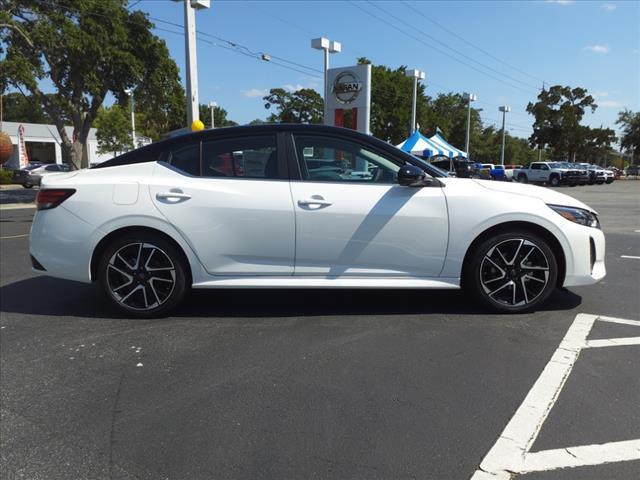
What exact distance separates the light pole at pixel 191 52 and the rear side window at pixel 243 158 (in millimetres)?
10283

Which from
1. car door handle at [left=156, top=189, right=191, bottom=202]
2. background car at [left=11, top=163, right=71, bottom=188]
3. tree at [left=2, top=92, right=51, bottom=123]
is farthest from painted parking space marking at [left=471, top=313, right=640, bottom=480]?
tree at [left=2, top=92, right=51, bottom=123]

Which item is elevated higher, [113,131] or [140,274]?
[113,131]

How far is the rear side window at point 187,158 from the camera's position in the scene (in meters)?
4.29

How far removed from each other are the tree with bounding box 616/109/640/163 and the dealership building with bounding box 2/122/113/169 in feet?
205

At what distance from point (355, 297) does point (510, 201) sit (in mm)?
1673

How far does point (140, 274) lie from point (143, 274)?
0.08 ft

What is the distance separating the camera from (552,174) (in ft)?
114

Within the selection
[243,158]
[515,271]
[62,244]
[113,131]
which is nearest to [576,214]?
[515,271]

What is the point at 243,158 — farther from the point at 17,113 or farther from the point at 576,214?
the point at 17,113

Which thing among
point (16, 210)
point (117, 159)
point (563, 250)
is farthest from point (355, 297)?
point (16, 210)

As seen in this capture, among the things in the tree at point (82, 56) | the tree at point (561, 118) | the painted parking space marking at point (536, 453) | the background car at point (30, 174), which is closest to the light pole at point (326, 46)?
the tree at point (82, 56)

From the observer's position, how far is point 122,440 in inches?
101

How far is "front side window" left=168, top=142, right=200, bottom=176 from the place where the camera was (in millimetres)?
4285

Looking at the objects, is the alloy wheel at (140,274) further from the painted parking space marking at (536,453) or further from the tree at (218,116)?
the tree at (218,116)
